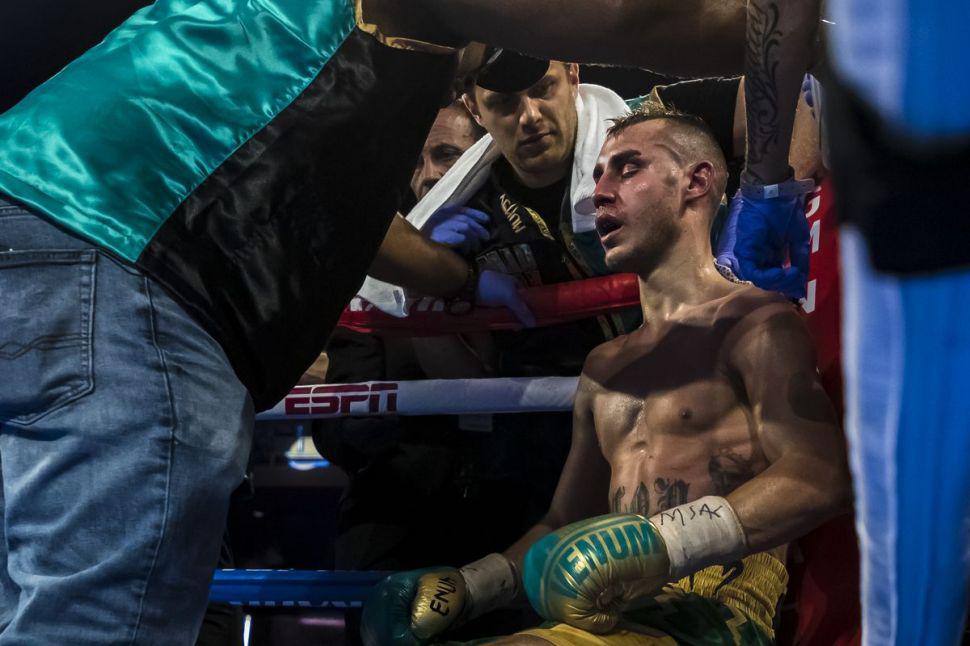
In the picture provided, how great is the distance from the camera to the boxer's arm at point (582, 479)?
6.64 ft

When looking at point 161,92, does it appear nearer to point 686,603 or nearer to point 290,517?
point 686,603

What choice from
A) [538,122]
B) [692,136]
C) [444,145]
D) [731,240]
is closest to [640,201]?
[692,136]

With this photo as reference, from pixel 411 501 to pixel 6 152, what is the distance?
1.51m

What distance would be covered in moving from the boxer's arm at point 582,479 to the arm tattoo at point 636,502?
114 mm

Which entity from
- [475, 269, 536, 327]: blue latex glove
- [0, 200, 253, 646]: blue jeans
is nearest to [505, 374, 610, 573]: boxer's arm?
[475, 269, 536, 327]: blue latex glove

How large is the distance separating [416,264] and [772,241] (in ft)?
2.19

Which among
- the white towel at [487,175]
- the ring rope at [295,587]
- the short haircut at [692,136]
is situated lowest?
the ring rope at [295,587]

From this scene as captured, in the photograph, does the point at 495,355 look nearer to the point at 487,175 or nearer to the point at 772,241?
the point at 487,175

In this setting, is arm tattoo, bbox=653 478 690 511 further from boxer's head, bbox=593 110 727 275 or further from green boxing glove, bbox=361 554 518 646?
boxer's head, bbox=593 110 727 275

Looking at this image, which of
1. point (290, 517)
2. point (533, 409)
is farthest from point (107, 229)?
point (290, 517)

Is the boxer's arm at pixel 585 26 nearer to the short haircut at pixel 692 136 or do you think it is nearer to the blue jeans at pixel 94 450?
the blue jeans at pixel 94 450

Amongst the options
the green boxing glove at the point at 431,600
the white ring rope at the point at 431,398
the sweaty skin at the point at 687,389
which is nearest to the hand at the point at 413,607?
the green boxing glove at the point at 431,600

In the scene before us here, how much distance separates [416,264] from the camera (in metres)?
1.99

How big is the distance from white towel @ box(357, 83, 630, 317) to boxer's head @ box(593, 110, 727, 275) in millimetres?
188
